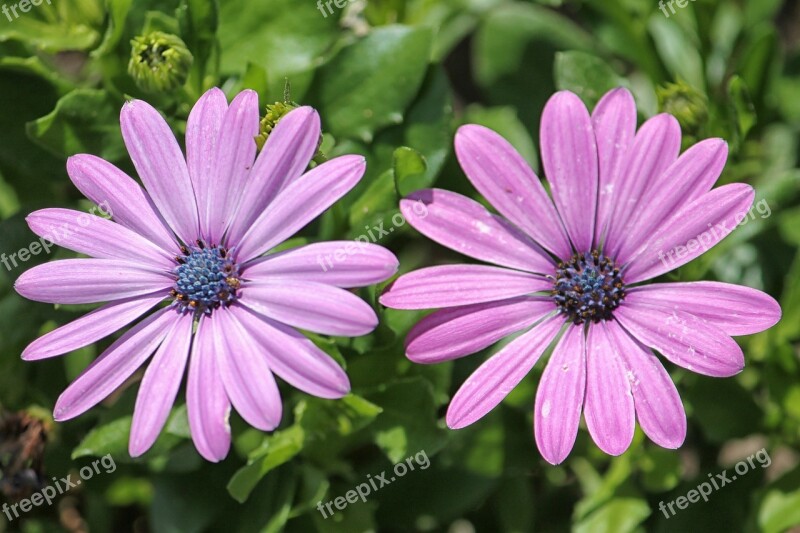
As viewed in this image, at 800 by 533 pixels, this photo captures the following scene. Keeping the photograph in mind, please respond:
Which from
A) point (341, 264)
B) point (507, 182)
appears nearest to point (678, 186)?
point (507, 182)

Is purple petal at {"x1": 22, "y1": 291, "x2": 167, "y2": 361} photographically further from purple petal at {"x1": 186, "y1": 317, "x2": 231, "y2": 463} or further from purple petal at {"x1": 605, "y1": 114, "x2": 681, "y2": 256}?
purple petal at {"x1": 605, "y1": 114, "x2": 681, "y2": 256}

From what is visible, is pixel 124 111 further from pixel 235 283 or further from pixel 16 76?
pixel 16 76

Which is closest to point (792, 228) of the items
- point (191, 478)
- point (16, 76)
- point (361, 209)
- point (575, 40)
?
point (575, 40)

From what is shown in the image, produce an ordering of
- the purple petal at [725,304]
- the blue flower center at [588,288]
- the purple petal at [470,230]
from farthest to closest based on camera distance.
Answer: the blue flower center at [588,288]
the purple petal at [470,230]
the purple petal at [725,304]

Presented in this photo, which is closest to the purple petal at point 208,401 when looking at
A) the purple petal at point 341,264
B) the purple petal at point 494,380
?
the purple petal at point 341,264

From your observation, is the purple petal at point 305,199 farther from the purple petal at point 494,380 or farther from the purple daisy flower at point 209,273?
the purple petal at point 494,380

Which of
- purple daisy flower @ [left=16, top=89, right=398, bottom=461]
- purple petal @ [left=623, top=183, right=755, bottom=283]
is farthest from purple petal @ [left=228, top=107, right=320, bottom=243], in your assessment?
purple petal @ [left=623, top=183, right=755, bottom=283]

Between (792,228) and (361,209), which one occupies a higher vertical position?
(361,209)
